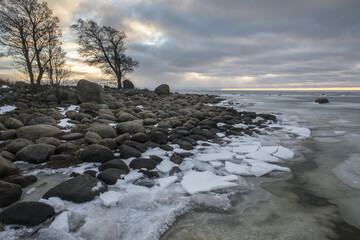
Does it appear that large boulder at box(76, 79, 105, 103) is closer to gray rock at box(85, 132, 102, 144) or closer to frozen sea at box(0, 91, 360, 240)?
gray rock at box(85, 132, 102, 144)

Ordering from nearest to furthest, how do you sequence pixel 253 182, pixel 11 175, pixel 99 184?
pixel 99 184 → pixel 11 175 → pixel 253 182

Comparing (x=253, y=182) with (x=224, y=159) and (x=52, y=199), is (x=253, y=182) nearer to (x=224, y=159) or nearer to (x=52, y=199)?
(x=224, y=159)

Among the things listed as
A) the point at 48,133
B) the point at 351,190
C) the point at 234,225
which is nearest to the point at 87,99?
the point at 48,133

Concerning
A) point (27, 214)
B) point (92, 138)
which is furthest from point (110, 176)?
point (92, 138)

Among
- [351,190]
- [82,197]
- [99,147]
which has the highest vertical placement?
[99,147]

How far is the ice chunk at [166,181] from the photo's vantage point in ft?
8.94

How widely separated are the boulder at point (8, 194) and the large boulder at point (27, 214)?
26 cm

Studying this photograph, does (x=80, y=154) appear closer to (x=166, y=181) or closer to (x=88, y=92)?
(x=166, y=181)

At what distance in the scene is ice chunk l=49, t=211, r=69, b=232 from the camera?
5.85 ft

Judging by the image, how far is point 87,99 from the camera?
916 cm

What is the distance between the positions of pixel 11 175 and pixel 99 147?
3.90ft

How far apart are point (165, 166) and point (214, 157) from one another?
1.07m

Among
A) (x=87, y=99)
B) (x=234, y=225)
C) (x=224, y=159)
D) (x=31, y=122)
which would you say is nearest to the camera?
(x=234, y=225)

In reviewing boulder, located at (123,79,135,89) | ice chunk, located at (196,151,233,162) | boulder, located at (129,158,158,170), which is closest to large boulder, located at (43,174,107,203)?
boulder, located at (129,158,158,170)
